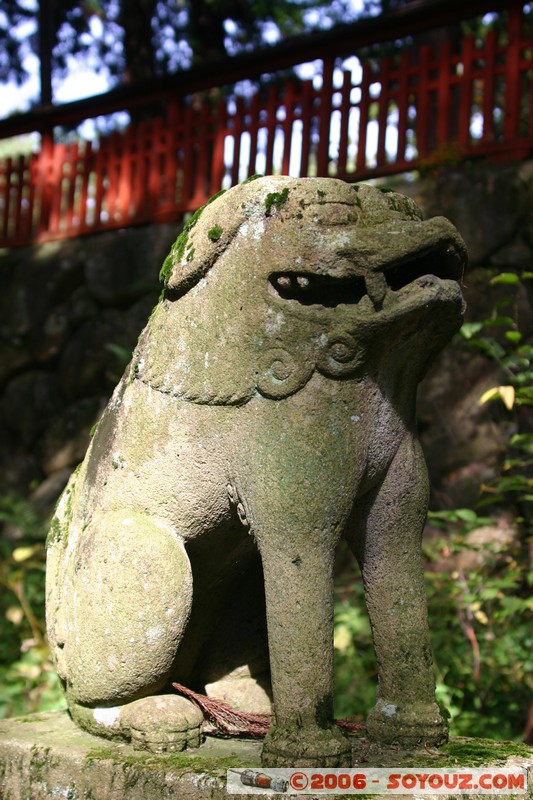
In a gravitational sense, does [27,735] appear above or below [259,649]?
below

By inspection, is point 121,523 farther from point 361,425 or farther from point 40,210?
point 40,210

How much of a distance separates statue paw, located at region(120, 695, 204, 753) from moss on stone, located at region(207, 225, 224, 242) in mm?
1090

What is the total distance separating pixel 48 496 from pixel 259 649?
414cm

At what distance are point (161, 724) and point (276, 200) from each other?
1.22 metres

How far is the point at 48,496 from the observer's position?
6273 mm

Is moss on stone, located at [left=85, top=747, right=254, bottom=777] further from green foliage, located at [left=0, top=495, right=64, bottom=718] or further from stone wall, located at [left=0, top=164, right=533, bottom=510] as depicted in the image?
stone wall, located at [left=0, top=164, right=533, bottom=510]

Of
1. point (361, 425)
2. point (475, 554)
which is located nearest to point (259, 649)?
point (361, 425)

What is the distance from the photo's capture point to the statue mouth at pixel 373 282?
1.93m

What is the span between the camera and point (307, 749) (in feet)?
6.07

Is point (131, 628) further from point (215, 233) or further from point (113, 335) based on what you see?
point (113, 335)

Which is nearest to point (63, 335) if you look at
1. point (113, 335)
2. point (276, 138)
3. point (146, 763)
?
point (113, 335)

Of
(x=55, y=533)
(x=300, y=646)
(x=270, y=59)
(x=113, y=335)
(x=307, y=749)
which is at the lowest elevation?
(x=307, y=749)

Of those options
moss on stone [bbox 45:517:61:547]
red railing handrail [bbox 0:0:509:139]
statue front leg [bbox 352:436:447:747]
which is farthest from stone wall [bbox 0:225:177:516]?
statue front leg [bbox 352:436:447:747]

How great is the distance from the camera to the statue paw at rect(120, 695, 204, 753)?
2031 mm
